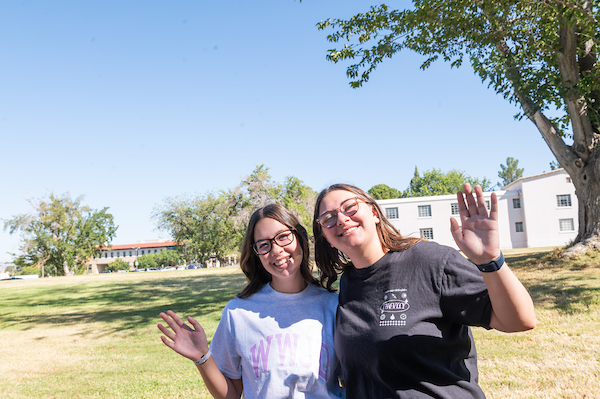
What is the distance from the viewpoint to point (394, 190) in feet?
276

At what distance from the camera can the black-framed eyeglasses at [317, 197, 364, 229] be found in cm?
231

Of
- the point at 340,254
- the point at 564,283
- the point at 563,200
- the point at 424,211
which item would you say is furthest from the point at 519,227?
the point at 340,254

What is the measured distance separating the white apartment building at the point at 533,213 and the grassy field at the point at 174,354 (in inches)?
1192

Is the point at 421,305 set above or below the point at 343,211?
below

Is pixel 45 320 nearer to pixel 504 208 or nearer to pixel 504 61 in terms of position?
pixel 504 61

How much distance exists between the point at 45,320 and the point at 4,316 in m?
2.11

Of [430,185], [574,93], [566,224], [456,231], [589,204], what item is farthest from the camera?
[430,185]

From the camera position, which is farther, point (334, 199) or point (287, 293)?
point (287, 293)

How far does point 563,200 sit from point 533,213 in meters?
2.96

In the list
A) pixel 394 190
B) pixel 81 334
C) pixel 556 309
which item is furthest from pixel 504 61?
pixel 394 190

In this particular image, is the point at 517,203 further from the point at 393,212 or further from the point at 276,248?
the point at 276,248

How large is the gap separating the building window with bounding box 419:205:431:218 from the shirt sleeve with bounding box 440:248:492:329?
43.9 metres

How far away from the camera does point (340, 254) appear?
2.77 meters

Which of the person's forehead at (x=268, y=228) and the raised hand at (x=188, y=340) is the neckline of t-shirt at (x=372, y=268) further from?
the raised hand at (x=188, y=340)
